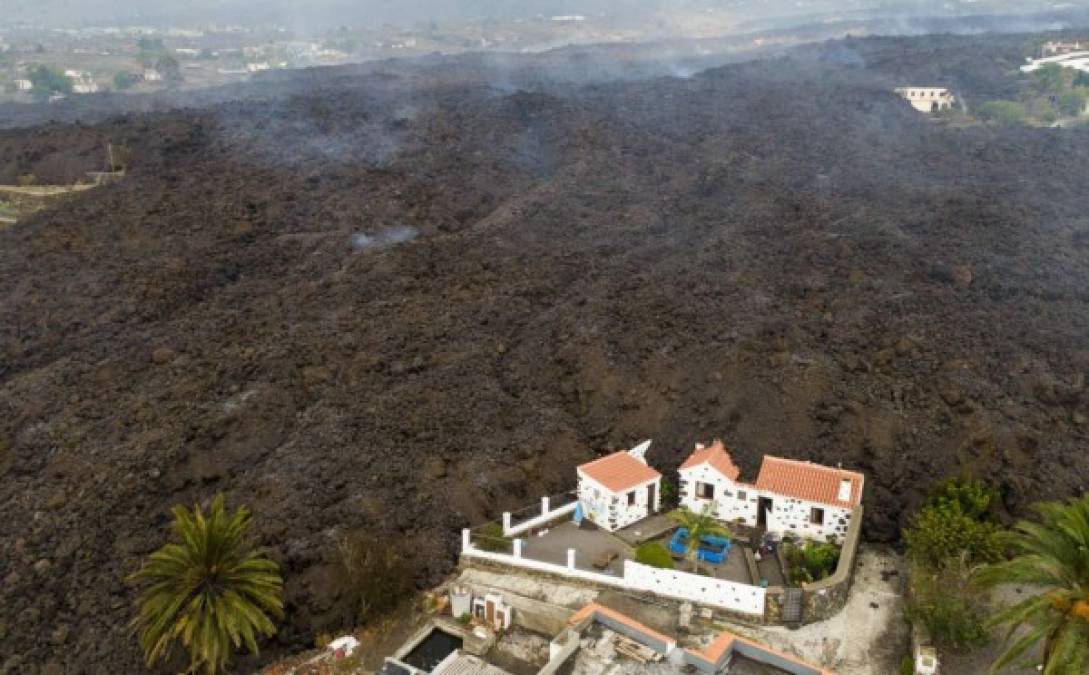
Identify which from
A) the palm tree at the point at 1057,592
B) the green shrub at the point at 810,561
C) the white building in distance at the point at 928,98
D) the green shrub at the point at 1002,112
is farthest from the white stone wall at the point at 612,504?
the white building in distance at the point at 928,98

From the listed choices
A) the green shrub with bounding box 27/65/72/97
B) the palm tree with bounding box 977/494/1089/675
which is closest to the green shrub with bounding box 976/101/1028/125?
the palm tree with bounding box 977/494/1089/675

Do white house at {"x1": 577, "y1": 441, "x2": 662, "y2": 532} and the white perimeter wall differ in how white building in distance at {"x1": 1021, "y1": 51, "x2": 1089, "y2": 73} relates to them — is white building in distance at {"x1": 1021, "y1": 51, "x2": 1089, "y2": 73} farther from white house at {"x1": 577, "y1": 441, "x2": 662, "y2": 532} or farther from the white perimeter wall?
the white perimeter wall

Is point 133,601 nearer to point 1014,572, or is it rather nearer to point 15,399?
point 15,399

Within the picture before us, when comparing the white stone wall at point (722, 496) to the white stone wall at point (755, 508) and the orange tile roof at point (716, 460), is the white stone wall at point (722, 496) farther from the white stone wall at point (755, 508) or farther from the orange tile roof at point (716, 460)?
the orange tile roof at point (716, 460)

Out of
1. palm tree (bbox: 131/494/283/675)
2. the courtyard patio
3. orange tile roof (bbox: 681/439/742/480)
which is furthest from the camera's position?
orange tile roof (bbox: 681/439/742/480)

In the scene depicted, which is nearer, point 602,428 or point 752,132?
point 602,428

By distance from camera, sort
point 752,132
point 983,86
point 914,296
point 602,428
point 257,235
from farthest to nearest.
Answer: point 983,86
point 752,132
point 257,235
point 914,296
point 602,428

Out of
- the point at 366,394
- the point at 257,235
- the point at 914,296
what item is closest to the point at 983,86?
the point at 914,296
